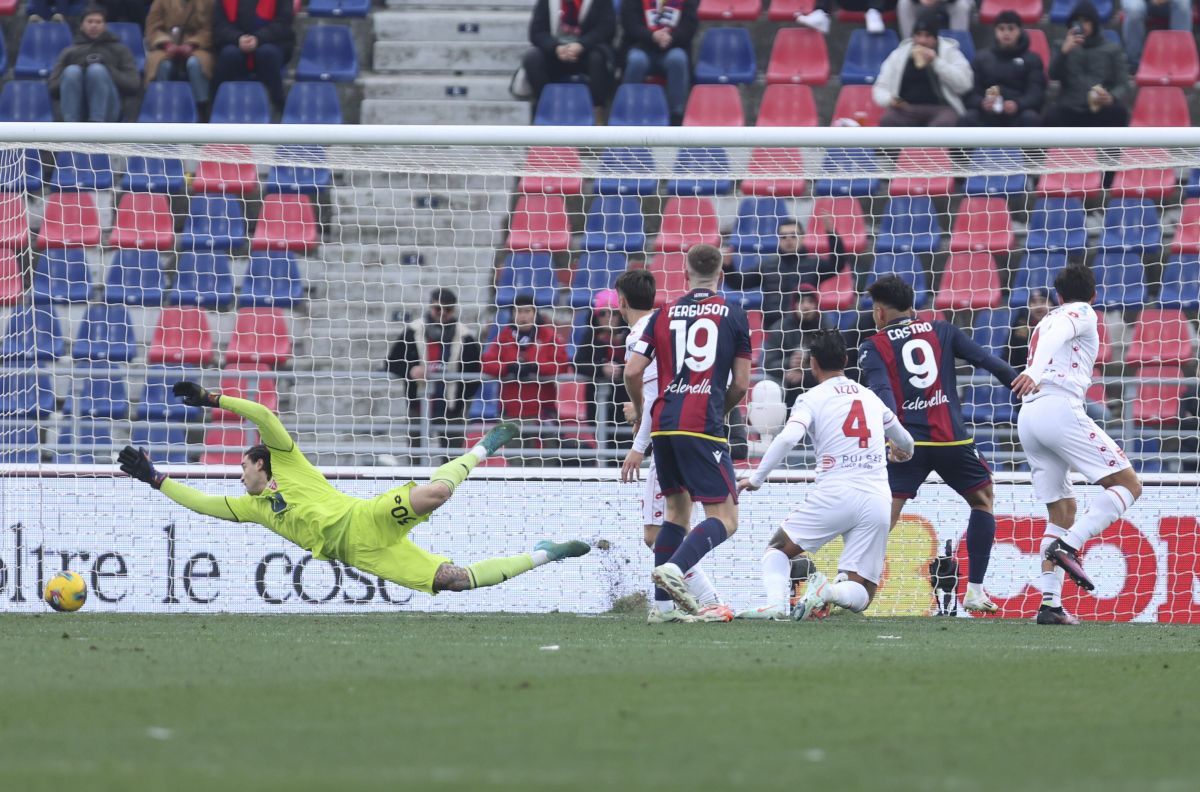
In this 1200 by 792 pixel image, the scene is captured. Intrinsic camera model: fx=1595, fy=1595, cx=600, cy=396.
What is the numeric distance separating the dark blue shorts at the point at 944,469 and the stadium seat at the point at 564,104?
7521mm

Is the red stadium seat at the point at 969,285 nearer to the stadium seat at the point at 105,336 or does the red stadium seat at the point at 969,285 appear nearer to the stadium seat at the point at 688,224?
the stadium seat at the point at 688,224

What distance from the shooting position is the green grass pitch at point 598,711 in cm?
400

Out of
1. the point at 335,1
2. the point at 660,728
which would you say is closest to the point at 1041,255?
the point at 335,1

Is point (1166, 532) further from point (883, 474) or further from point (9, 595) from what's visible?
point (9, 595)

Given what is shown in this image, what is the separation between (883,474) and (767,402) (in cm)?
253

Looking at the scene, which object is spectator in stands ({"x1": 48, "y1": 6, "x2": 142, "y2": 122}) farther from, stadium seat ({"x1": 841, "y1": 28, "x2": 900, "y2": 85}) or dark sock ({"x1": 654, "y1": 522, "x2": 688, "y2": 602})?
dark sock ({"x1": 654, "y1": 522, "x2": 688, "y2": 602})

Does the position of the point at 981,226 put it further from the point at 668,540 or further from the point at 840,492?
the point at 668,540

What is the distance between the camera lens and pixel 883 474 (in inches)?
360

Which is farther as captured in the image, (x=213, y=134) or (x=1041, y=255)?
(x=1041, y=255)

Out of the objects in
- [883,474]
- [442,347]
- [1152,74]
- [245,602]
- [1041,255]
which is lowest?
[245,602]

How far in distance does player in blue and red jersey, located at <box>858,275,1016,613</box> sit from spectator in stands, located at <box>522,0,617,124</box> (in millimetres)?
7336

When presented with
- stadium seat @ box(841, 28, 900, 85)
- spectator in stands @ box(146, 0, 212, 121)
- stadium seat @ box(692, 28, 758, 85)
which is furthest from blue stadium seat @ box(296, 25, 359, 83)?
stadium seat @ box(841, 28, 900, 85)

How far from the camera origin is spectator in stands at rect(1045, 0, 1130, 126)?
15688 millimetres

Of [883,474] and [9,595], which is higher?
[883,474]
